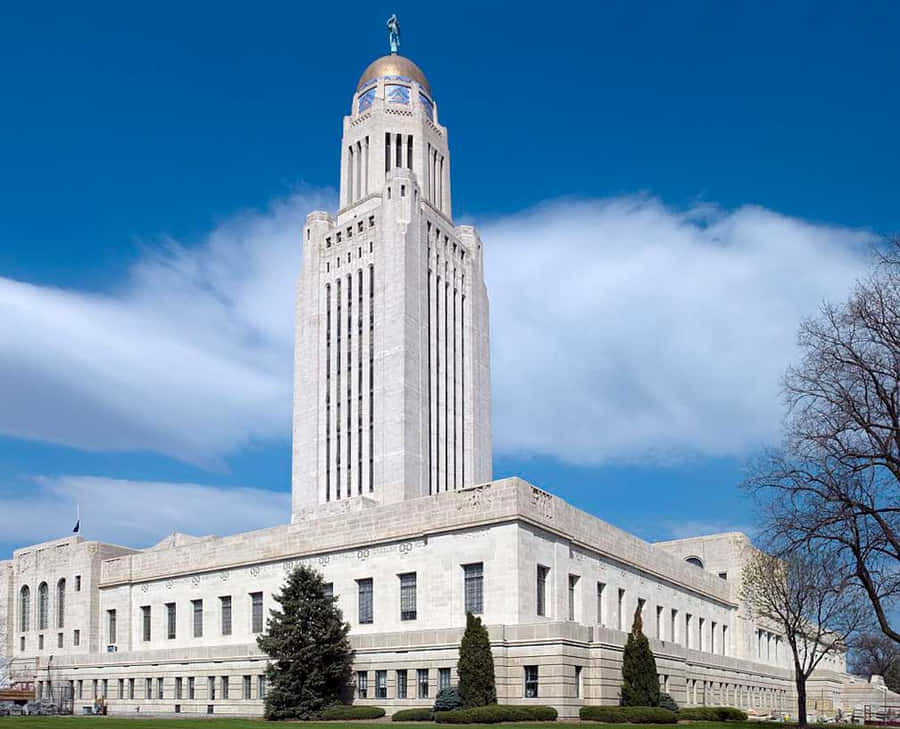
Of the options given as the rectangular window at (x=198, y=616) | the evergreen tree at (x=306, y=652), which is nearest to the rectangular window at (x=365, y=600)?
the evergreen tree at (x=306, y=652)

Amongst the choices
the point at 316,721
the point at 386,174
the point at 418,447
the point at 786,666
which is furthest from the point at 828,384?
the point at 786,666

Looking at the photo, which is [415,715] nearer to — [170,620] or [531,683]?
[531,683]

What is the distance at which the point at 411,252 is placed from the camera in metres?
74.8

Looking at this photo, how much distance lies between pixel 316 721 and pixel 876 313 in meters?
29.5

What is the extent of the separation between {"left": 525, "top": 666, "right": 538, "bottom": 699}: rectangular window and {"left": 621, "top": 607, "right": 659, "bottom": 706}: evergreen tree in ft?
16.2

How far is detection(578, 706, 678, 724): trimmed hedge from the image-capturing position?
40781mm

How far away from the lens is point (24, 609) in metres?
74.7

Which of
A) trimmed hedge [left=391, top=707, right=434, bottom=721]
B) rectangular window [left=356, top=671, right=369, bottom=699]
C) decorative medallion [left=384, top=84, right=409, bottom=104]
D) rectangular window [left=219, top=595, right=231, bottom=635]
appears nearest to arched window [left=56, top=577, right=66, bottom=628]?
rectangular window [left=219, top=595, right=231, bottom=635]

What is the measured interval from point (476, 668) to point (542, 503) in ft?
29.6

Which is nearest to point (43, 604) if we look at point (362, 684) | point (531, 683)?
point (362, 684)

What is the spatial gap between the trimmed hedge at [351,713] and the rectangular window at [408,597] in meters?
5.07

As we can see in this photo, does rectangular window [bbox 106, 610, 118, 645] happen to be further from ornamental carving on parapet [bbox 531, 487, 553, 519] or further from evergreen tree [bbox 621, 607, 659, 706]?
evergreen tree [bbox 621, 607, 659, 706]

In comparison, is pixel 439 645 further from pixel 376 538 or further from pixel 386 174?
pixel 386 174

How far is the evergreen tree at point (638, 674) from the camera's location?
44.5 m
